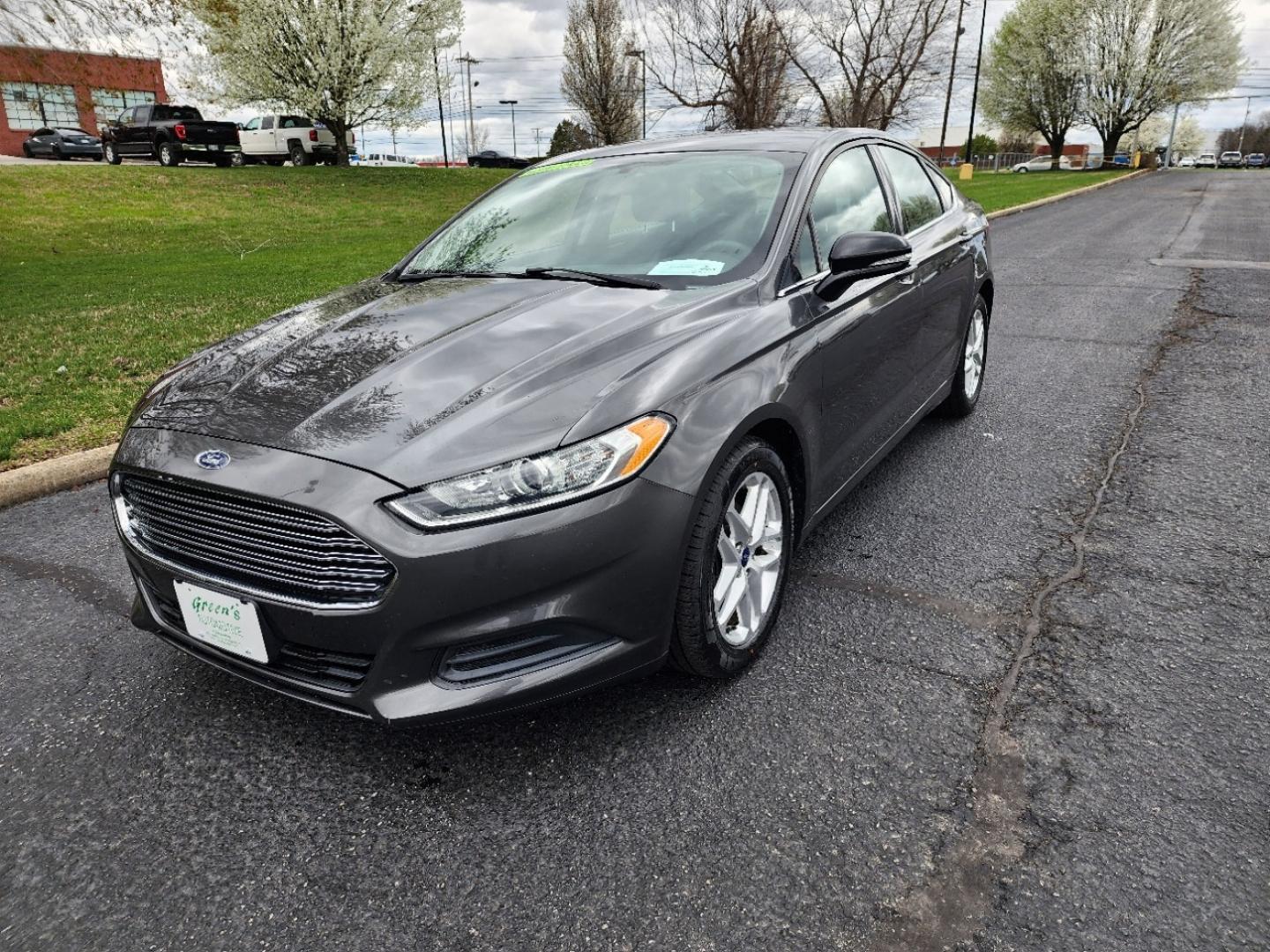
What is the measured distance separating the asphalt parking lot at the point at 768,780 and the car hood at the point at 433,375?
696 mm

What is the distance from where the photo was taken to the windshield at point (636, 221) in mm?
2961

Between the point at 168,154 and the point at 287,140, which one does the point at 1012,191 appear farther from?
the point at 168,154

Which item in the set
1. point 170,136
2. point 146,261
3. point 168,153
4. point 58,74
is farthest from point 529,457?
point 168,153

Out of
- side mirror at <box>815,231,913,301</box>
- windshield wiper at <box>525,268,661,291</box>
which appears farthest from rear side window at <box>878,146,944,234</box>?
windshield wiper at <box>525,268,661,291</box>

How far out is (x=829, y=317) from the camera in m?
2.93

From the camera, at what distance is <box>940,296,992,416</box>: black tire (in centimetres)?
466

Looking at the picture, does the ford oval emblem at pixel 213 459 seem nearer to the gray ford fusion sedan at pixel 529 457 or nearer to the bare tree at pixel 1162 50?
the gray ford fusion sedan at pixel 529 457

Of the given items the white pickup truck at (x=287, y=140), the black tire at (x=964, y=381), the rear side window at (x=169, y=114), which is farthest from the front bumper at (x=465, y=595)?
the white pickup truck at (x=287, y=140)

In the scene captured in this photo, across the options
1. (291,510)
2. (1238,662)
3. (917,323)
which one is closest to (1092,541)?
(1238,662)

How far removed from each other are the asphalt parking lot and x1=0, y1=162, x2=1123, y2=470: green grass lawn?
2.34 metres

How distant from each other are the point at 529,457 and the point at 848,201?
6.88 feet

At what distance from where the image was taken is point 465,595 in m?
1.93

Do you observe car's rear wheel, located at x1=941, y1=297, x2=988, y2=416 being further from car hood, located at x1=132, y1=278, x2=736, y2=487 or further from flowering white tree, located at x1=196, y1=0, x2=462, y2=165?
flowering white tree, located at x1=196, y1=0, x2=462, y2=165

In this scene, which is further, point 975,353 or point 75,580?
point 975,353
